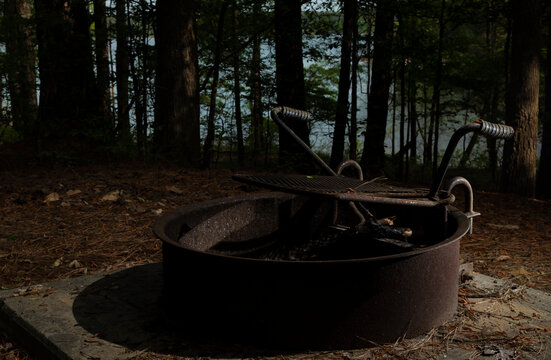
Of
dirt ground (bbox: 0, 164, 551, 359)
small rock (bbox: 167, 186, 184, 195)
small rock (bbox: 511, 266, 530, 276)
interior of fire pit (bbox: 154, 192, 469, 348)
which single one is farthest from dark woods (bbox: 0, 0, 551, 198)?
interior of fire pit (bbox: 154, 192, 469, 348)

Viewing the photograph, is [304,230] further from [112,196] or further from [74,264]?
[112,196]

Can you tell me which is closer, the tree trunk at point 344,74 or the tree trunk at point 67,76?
the tree trunk at point 67,76

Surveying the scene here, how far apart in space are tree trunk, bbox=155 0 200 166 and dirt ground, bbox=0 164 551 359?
0.55 m

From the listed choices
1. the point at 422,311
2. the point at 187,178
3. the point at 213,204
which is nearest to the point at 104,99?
the point at 187,178

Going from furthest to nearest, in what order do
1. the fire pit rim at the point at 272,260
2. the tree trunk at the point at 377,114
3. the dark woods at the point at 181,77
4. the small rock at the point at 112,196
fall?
the tree trunk at the point at 377,114 → the dark woods at the point at 181,77 → the small rock at the point at 112,196 → the fire pit rim at the point at 272,260

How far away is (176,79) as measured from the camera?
6.68 metres

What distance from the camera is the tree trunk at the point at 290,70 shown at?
8.02 metres

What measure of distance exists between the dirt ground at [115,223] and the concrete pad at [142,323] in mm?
241

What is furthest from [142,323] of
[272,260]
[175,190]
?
[175,190]

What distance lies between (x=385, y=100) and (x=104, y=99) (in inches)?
209

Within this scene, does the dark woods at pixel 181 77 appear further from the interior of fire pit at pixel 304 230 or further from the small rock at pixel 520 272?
the small rock at pixel 520 272

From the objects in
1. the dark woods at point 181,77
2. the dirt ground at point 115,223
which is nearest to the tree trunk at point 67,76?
the dark woods at point 181,77

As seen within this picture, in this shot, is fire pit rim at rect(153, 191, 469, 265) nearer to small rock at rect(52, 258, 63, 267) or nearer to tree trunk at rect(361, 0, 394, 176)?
small rock at rect(52, 258, 63, 267)

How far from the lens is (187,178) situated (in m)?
5.88
